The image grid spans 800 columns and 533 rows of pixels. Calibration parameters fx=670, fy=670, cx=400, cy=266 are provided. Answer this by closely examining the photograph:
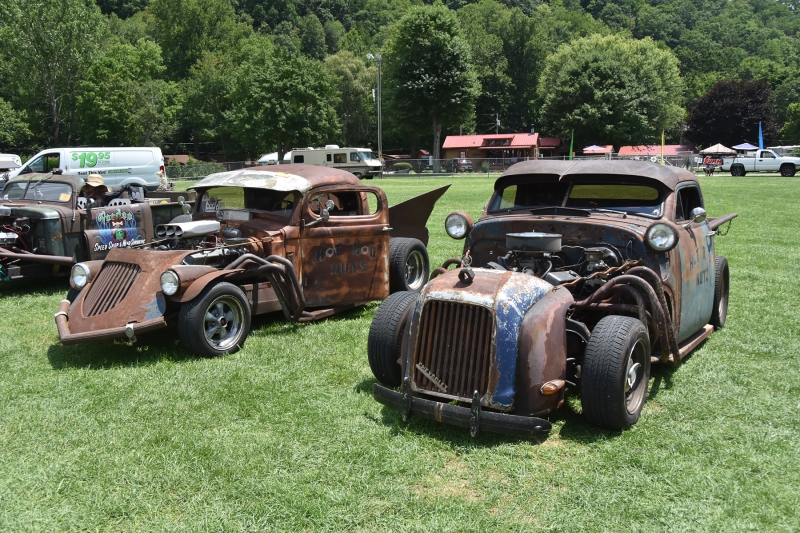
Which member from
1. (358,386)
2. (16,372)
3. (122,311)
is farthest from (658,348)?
(16,372)

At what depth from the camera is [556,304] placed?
14.5 feet

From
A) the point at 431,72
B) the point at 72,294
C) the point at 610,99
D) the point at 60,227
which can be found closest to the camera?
the point at 72,294

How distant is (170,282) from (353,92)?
67783 mm

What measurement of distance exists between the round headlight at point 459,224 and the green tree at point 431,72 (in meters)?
52.8

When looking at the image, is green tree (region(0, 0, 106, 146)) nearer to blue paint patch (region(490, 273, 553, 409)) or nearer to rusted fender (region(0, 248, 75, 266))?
rusted fender (region(0, 248, 75, 266))

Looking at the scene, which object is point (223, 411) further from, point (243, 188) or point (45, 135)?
point (45, 135)

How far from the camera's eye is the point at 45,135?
61.7m

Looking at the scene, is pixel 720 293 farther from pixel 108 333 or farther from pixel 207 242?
pixel 108 333

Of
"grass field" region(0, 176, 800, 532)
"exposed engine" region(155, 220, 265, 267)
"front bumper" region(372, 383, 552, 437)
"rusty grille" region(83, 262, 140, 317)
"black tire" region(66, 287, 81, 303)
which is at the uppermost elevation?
"exposed engine" region(155, 220, 265, 267)

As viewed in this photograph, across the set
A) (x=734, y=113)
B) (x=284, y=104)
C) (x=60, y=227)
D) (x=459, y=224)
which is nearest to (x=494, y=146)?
(x=284, y=104)

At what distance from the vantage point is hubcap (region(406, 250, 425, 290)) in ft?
28.7

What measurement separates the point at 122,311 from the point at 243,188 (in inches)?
86.7

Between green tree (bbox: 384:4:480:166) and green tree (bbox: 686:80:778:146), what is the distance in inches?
1146

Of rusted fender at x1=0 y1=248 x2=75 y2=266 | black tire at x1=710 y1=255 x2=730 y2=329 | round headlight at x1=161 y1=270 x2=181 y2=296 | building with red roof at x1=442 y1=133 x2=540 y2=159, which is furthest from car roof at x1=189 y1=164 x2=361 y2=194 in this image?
building with red roof at x1=442 y1=133 x2=540 y2=159
